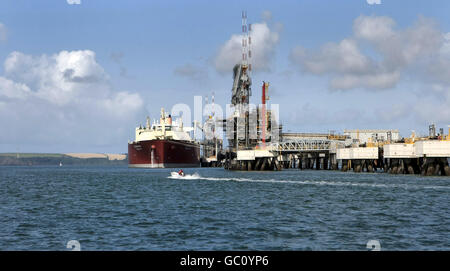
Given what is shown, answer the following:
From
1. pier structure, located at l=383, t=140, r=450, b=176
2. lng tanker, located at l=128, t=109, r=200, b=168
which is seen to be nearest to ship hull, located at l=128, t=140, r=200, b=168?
lng tanker, located at l=128, t=109, r=200, b=168

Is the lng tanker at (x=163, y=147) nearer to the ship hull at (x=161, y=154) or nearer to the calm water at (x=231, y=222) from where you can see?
the ship hull at (x=161, y=154)

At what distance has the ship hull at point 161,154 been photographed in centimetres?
16138

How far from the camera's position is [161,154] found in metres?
160

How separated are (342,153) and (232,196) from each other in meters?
71.6

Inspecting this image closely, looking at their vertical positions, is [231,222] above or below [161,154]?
below

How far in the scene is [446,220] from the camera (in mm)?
32250

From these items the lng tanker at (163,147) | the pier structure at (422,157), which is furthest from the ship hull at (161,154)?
the pier structure at (422,157)

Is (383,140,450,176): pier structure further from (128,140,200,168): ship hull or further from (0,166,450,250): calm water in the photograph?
(128,140,200,168): ship hull

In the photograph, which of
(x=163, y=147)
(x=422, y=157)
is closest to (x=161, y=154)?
(x=163, y=147)

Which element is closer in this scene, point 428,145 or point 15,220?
point 15,220

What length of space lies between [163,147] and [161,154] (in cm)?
251

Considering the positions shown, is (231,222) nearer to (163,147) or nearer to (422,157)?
(422,157)
